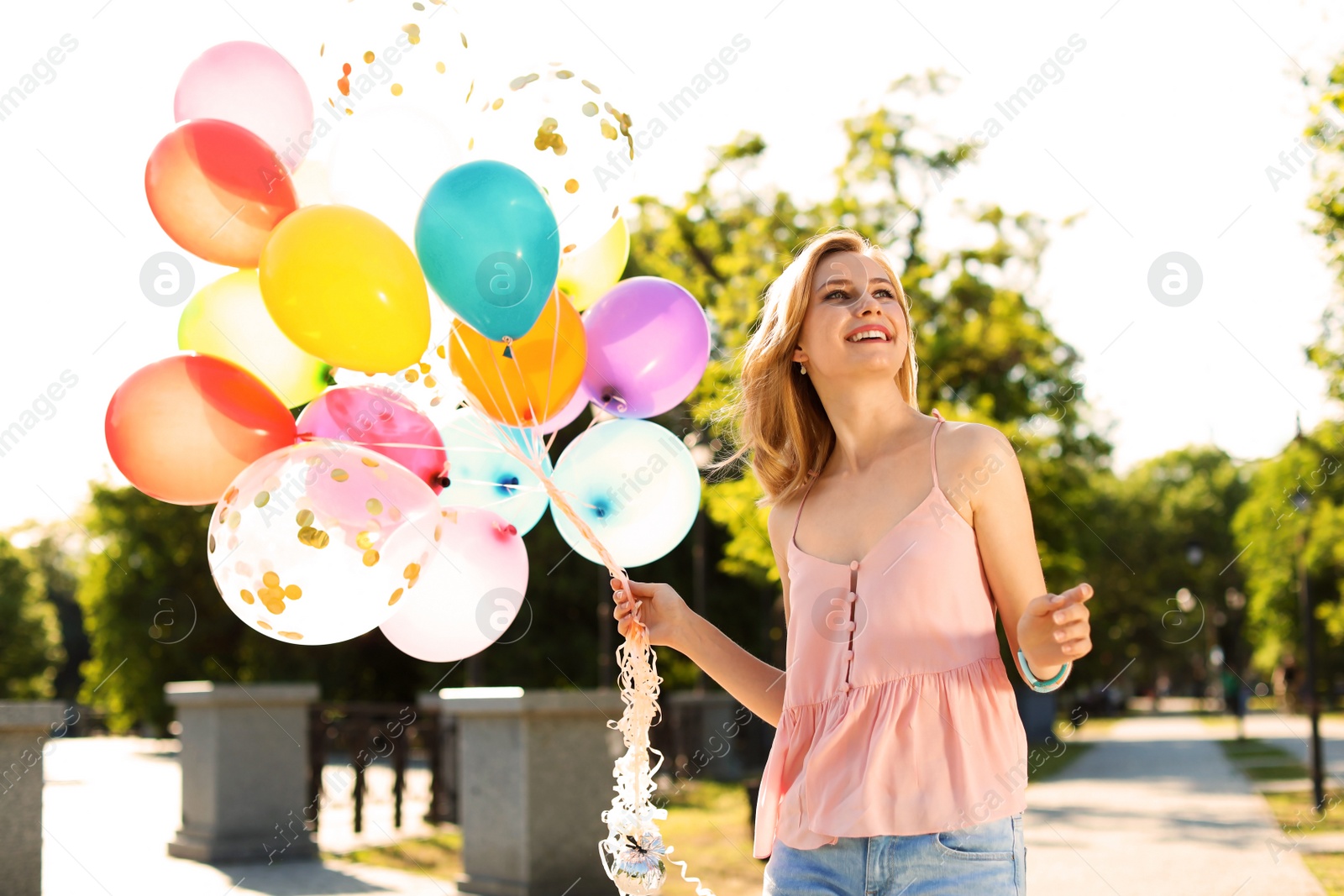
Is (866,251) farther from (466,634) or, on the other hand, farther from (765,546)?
(765,546)

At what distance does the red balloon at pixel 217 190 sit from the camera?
339cm

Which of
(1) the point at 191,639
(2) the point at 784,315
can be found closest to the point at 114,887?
(2) the point at 784,315

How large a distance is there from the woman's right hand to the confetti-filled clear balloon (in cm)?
62

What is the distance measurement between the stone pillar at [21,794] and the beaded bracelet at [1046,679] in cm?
561

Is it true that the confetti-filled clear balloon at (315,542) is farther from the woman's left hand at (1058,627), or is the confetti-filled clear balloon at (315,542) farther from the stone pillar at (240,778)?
the stone pillar at (240,778)

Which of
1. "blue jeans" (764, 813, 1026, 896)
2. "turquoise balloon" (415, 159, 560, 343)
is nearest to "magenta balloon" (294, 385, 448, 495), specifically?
"turquoise balloon" (415, 159, 560, 343)

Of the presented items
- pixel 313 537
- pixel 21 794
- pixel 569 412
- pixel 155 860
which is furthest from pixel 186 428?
pixel 155 860

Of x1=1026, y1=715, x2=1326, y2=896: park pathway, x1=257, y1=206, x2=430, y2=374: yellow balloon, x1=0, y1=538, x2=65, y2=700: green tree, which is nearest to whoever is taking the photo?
x1=257, y1=206, x2=430, y2=374: yellow balloon

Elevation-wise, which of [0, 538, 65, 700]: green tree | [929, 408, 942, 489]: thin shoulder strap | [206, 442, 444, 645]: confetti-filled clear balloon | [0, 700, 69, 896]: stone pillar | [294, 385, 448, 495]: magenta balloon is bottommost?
[0, 538, 65, 700]: green tree

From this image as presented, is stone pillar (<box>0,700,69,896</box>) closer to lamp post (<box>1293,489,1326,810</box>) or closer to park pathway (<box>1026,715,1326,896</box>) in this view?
park pathway (<box>1026,715,1326,896</box>)

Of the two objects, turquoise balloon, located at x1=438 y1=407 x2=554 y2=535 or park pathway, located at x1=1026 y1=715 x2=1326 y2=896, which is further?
park pathway, located at x1=1026 y1=715 x2=1326 y2=896

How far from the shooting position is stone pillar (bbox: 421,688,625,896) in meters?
7.38

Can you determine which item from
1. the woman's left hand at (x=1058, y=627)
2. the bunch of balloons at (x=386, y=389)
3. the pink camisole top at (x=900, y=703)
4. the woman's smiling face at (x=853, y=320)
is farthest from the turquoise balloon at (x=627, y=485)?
the woman's left hand at (x=1058, y=627)

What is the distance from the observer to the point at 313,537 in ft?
9.70
